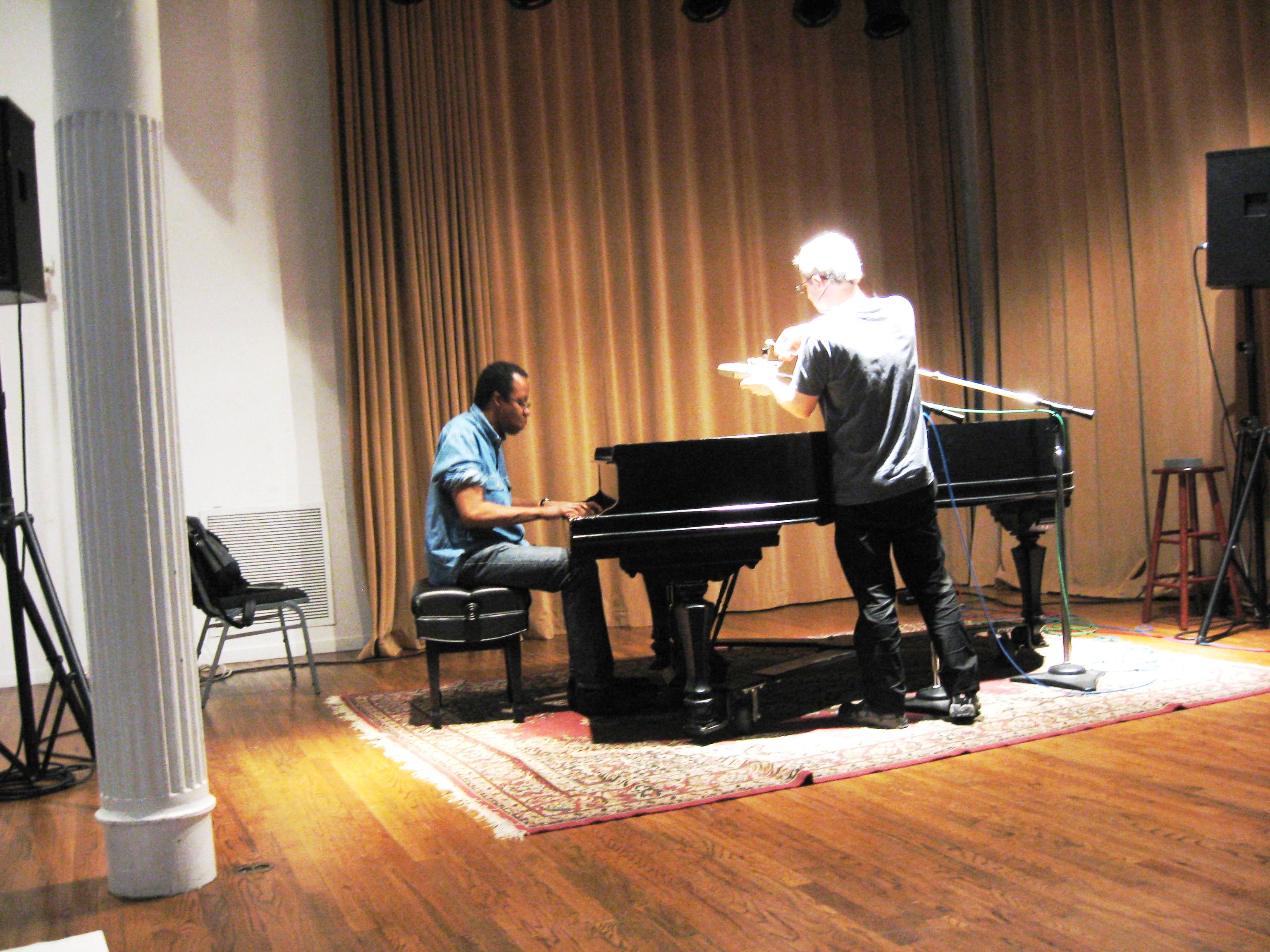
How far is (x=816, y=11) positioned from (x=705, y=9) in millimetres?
618

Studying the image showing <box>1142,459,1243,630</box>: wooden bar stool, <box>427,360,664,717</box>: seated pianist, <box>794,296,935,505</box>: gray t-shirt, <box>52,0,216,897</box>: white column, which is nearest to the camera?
<box>52,0,216,897</box>: white column

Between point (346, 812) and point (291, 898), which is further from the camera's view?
point (346, 812)

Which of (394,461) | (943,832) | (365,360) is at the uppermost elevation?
(365,360)

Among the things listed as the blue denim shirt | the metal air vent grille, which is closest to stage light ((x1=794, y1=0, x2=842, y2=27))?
the blue denim shirt

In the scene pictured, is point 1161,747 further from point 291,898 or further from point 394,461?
point 394,461

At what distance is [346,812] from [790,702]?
153 cm

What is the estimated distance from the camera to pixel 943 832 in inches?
88.2

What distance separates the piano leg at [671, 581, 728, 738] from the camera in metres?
3.04

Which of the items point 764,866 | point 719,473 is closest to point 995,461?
point 719,473

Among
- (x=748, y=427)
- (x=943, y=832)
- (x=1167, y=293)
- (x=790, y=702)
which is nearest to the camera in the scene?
(x=943, y=832)

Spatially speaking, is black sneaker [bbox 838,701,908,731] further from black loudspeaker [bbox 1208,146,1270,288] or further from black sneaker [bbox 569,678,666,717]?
black loudspeaker [bbox 1208,146,1270,288]

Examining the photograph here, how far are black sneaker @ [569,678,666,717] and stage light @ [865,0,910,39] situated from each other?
152 inches

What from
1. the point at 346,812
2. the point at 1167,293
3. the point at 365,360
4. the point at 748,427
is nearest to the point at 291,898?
the point at 346,812

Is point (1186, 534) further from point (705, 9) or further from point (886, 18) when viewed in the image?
point (705, 9)
